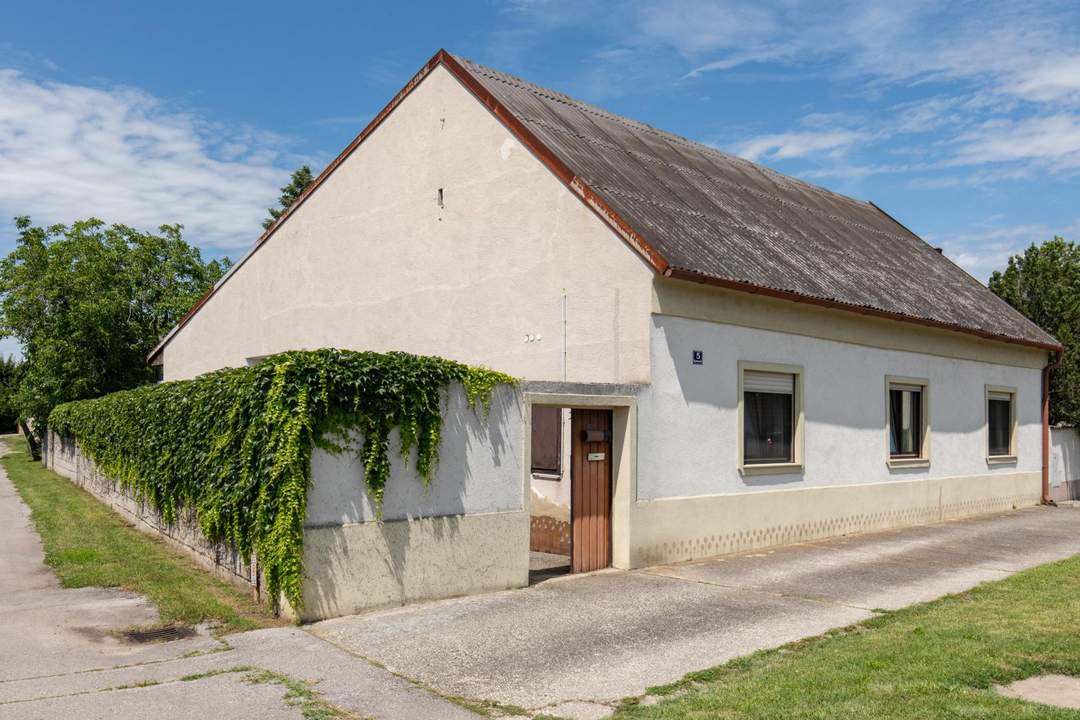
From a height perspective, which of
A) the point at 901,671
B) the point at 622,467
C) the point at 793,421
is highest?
the point at 793,421

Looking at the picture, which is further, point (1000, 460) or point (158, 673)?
point (1000, 460)

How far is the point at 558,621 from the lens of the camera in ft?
26.6

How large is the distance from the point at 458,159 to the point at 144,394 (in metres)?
5.97

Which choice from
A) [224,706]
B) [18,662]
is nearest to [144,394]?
[18,662]

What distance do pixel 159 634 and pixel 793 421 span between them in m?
9.07

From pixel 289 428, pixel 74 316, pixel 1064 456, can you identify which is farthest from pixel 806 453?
pixel 74 316

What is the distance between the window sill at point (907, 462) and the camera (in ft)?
50.1

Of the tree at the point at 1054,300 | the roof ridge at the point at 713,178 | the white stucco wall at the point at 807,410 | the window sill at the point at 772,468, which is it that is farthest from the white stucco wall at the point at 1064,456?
the window sill at the point at 772,468

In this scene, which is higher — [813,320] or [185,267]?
[185,267]

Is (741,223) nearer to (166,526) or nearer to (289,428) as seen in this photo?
(289,428)

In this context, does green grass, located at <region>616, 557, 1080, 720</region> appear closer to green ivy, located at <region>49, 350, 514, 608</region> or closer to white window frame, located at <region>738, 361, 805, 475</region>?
green ivy, located at <region>49, 350, 514, 608</region>

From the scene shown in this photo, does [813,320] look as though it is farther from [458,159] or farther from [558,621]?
[558,621]

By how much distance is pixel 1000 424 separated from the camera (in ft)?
63.0

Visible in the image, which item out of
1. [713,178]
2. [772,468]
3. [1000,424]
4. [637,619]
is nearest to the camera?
[637,619]
